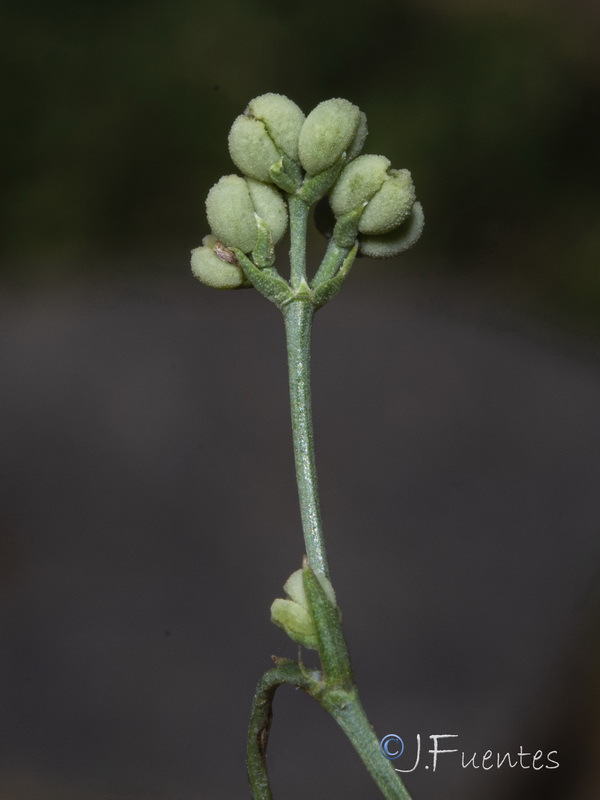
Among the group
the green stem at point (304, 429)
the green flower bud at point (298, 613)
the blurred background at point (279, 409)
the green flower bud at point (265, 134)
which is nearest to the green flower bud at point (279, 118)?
the green flower bud at point (265, 134)

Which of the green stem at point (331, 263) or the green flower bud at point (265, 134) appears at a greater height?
the green flower bud at point (265, 134)

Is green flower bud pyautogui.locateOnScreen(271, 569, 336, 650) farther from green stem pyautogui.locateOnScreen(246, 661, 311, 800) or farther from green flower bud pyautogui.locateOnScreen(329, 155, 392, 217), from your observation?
green flower bud pyautogui.locateOnScreen(329, 155, 392, 217)

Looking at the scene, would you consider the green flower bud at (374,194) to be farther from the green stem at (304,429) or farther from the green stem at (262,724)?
the green stem at (262,724)

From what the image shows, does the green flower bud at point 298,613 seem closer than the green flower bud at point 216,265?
Yes

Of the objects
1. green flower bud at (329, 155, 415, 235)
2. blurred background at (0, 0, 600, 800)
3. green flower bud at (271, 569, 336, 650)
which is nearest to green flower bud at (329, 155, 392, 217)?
green flower bud at (329, 155, 415, 235)

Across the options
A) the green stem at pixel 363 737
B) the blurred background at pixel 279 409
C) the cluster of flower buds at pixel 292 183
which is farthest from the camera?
the blurred background at pixel 279 409

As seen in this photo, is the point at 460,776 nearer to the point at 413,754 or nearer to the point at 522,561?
the point at 413,754

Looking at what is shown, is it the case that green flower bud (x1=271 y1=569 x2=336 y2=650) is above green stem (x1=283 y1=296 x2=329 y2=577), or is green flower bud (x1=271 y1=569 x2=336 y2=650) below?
below

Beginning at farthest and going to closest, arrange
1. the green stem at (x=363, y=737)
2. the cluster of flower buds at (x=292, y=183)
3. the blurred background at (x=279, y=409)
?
the blurred background at (x=279, y=409), the cluster of flower buds at (x=292, y=183), the green stem at (x=363, y=737)
